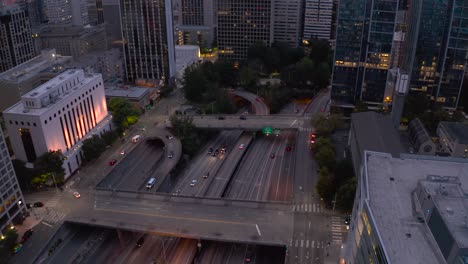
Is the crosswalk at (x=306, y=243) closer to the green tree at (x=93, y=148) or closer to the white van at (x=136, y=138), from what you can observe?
the green tree at (x=93, y=148)

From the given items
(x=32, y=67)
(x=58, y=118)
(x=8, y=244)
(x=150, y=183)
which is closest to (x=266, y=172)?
(x=150, y=183)

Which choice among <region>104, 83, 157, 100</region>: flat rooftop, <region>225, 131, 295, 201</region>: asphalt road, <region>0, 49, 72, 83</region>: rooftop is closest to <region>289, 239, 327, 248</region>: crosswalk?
<region>225, 131, 295, 201</region>: asphalt road

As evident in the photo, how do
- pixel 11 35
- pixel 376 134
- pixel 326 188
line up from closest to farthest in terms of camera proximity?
pixel 326 188, pixel 376 134, pixel 11 35

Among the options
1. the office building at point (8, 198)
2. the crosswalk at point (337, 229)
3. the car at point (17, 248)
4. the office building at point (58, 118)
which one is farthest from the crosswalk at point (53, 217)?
the crosswalk at point (337, 229)

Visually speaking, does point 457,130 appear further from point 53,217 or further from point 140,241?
point 53,217

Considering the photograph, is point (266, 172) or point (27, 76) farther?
point (27, 76)

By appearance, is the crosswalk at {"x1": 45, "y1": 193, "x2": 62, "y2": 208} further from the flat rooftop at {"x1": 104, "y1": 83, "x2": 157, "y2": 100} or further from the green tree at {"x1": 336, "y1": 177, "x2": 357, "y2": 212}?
the green tree at {"x1": 336, "y1": 177, "x2": 357, "y2": 212}

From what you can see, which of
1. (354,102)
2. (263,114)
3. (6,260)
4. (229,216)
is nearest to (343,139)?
(354,102)

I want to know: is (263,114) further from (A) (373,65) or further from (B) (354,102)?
(A) (373,65)
